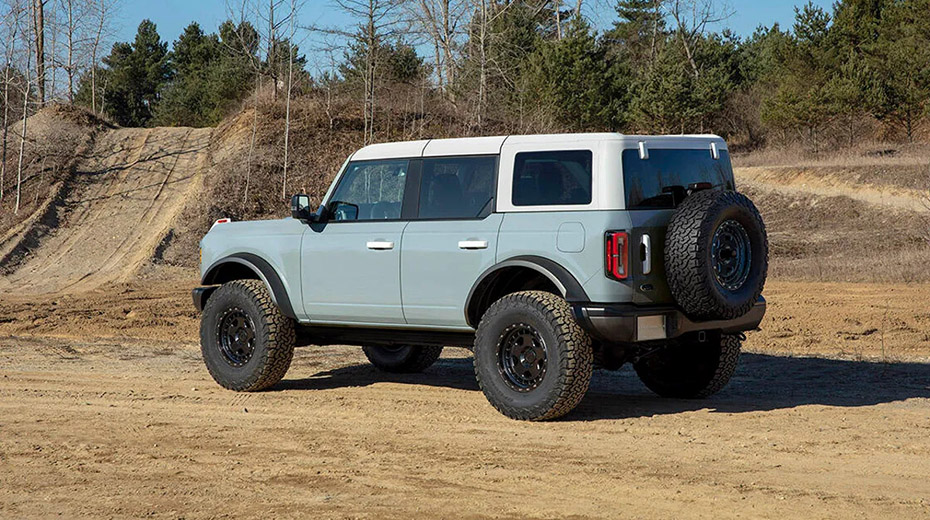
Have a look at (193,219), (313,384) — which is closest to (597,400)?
(313,384)

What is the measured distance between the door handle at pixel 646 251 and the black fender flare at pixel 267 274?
3458 mm

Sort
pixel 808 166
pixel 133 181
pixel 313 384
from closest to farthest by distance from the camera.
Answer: pixel 313 384
pixel 133 181
pixel 808 166

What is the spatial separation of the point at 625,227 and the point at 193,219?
24.2 m

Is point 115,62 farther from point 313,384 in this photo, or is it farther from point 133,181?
point 313,384

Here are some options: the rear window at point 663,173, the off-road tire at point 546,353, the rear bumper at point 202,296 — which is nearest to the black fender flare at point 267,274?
the rear bumper at point 202,296

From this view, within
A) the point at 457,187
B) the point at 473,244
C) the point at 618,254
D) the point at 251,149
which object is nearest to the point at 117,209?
the point at 251,149

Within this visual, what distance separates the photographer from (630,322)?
7859mm

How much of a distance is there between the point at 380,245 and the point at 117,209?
25086 millimetres

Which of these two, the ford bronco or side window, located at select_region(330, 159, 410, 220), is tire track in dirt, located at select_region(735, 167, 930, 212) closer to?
the ford bronco

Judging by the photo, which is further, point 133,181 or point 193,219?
point 133,181

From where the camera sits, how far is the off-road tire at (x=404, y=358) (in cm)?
1139

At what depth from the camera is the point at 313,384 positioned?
35.2 ft

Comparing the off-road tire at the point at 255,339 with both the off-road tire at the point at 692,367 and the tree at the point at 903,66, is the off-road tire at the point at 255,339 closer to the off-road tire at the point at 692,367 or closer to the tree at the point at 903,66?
the off-road tire at the point at 692,367

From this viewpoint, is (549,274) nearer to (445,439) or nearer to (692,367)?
(445,439)
